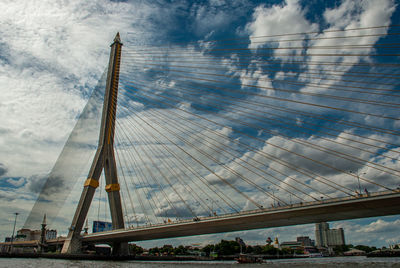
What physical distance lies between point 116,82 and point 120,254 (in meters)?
26.7


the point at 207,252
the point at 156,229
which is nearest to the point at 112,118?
the point at 156,229

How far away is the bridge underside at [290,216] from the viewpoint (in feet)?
90.5

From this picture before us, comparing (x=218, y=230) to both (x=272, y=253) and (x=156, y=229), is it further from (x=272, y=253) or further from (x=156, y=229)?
(x=272, y=253)

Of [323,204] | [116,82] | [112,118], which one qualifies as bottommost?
A: [323,204]

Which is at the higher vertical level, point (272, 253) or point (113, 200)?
point (113, 200)

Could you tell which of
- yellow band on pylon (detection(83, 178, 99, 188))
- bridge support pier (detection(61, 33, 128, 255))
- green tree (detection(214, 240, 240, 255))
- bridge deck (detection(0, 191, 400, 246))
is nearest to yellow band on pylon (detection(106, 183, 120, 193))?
bridge support pier (detection(61, 33, 128, 255))

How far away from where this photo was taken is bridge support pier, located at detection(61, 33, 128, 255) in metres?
41.6

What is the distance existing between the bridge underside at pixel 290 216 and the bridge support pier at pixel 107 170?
4008 millimetres

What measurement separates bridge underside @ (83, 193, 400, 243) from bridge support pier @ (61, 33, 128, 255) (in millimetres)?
4008

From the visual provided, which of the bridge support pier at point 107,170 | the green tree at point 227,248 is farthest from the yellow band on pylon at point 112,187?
the green tree at point 227,248

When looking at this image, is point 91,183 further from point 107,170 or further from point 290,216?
point 290,216

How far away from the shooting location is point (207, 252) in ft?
343

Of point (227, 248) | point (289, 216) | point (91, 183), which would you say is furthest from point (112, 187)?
point (227, 248)

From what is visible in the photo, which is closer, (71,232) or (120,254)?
(71,232)
